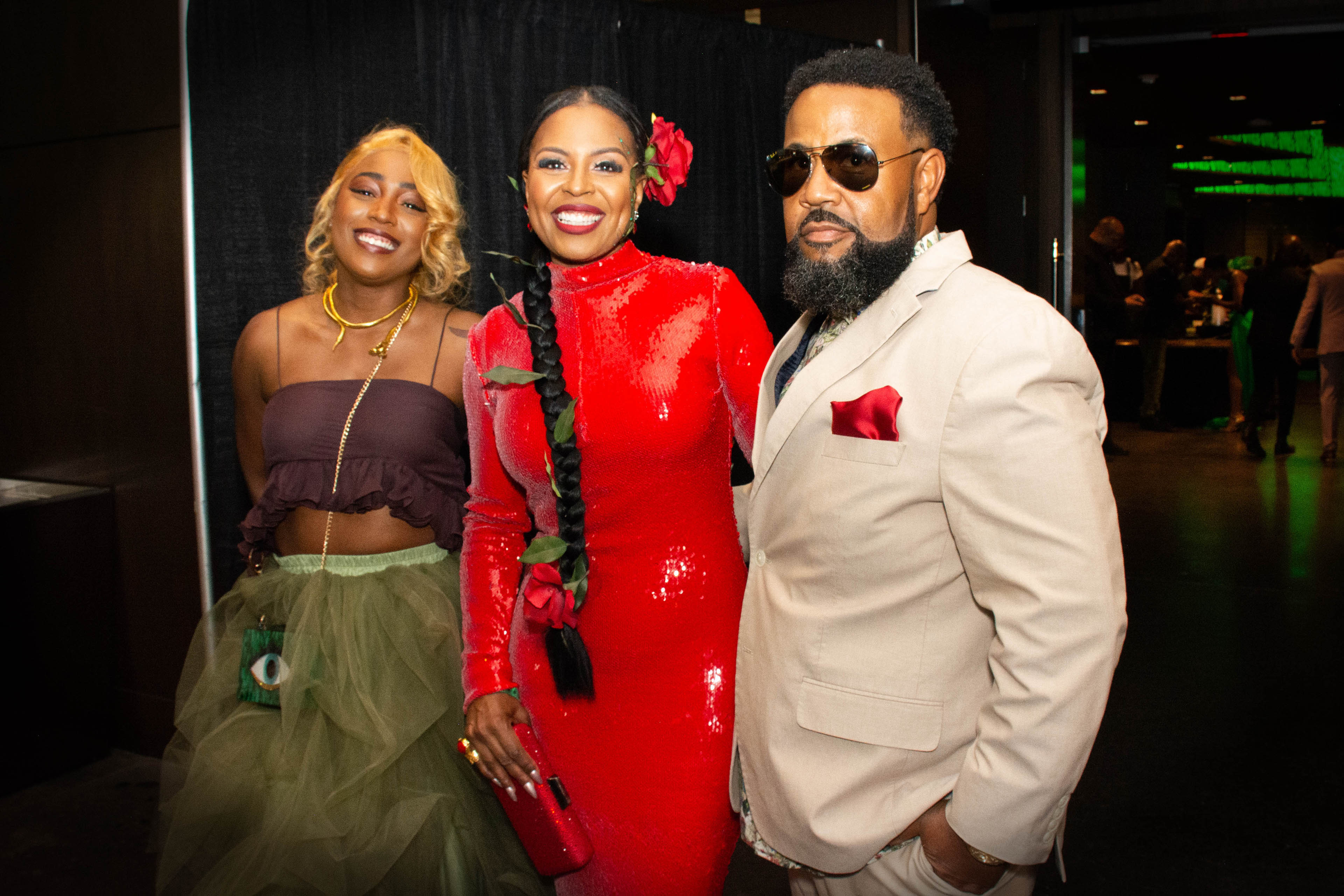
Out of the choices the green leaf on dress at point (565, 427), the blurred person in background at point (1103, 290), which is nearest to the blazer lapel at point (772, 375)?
the green leaf on dress at point (565, 427)

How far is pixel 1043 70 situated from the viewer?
6.58 meters

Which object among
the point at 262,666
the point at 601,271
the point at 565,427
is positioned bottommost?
the point at 262,666

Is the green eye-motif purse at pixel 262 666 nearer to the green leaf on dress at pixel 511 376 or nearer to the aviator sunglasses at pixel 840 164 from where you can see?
the green leaf on dress at pixel 511 376

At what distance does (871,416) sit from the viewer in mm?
1273

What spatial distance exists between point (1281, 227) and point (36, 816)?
15.7m

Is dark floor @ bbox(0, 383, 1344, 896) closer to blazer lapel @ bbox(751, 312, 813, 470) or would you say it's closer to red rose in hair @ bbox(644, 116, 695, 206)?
blazer lapel @ bbox(751, 312, 813, 470)

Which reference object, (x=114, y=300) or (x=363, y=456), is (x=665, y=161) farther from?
(x=114, y=300)

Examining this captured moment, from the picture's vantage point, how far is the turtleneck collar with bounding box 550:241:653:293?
5.98 feet

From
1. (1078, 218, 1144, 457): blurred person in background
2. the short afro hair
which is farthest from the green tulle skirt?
(1078, 218, 1144, 457): blurred person in background

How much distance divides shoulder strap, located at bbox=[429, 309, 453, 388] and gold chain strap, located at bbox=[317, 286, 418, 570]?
0.07 metres

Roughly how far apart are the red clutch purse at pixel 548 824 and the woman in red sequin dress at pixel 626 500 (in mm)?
24

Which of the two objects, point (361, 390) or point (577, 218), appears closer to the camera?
point (577, 218)

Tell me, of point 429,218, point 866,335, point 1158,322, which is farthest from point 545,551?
point 1158,322

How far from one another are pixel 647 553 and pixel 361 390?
875 mm
